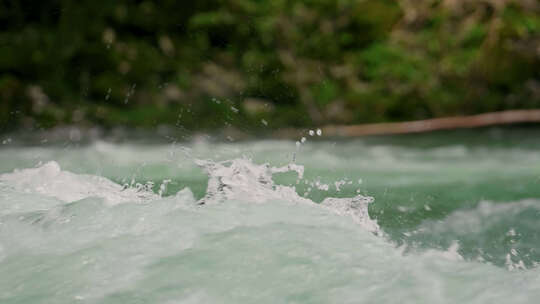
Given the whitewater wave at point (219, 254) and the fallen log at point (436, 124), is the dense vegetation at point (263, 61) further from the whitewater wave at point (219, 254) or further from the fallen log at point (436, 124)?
the whitewater wave at point (219, 254)

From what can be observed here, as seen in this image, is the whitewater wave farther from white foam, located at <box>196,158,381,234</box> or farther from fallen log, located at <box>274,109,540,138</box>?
fallen log, located at <box>274,109,540,138</box>

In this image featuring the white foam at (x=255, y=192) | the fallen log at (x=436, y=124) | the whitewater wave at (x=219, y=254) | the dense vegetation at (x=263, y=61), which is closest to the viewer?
the whitewater wave at (x=219, y=254)

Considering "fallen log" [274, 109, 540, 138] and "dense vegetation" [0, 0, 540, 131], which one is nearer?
"fallen log" [274, 109, 540, 138]

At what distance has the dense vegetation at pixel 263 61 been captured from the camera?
997cm

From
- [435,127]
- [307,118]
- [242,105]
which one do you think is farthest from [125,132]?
[435,127]

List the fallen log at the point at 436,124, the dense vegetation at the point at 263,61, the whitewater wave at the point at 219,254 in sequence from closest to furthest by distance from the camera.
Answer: the whitewater wave at the point at 219,254
the fallen log at the point at 436,124
the dense vegetation at the point at 263,61

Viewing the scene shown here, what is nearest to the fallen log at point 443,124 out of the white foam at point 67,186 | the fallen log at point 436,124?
the fallen log at point 436,124

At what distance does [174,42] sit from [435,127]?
393cm

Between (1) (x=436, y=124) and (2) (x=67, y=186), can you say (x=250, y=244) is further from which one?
(1) (x=436, y=124)

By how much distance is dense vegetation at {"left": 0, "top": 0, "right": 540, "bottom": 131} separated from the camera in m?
9.97

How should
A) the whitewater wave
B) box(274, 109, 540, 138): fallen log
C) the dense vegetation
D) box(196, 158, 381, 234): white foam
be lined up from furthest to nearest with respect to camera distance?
the dense vegetation
box(274, 109, 540, 138): fallen log
box(196, 158, 381, 234): white foam
the whitewater wave

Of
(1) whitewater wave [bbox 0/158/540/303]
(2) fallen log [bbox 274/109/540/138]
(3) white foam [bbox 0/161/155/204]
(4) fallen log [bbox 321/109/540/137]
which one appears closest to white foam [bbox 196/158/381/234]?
(1) whitewater wave [bbox 0/158/540/303]

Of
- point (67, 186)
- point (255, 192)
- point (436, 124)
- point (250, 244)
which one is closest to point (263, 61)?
point (436, 124)

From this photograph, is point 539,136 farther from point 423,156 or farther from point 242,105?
point 242,105
